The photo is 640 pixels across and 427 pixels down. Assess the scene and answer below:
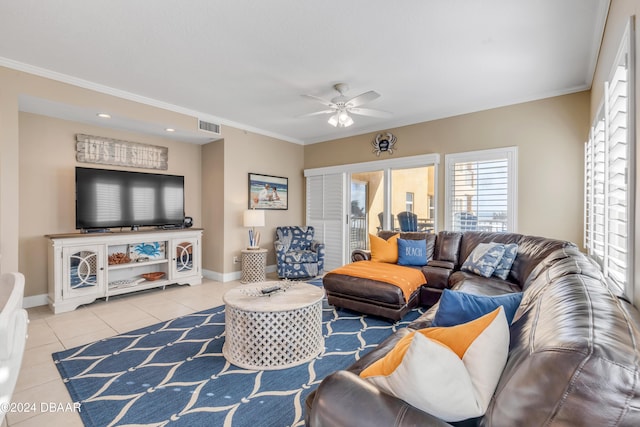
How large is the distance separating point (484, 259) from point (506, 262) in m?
0.21

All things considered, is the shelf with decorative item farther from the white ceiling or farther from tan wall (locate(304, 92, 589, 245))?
tan wall (locate(304, 92, 589, 245))

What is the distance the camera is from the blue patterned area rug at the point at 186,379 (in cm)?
179

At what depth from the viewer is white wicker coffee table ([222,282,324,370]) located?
7.51 ft

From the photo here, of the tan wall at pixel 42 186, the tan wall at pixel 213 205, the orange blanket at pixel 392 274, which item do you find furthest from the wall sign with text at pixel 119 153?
the orange blanket at pixel 392 274

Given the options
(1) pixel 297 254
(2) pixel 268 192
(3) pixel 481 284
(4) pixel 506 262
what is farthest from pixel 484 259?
(2) pixel 268 192

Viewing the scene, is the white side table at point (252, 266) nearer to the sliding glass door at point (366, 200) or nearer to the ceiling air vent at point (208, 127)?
the sliding glass door at point (366, 200)

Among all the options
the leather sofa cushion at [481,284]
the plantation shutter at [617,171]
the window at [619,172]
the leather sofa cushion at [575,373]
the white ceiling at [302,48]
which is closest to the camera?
the leather sofa cushion at [575,373]

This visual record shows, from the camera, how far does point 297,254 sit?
5172mm

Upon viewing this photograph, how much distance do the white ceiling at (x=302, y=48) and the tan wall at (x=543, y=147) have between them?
0.20 meters

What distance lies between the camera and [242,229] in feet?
17.5

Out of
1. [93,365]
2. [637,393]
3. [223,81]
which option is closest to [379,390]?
[637,393]

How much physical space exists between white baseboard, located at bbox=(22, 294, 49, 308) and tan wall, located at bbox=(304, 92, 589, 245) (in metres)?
5.82

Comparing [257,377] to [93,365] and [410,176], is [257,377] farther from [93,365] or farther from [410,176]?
[410,176]

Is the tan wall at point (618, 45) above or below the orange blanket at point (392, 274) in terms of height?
above
